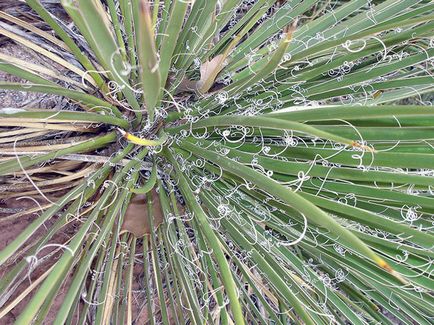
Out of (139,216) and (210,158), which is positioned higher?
(210,158)

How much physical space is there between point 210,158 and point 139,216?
0.82 ft

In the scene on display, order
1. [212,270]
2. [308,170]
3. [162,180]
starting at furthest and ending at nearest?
[162,180] → [212,270] → [308,170]

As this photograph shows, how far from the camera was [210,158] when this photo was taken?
0.62 m

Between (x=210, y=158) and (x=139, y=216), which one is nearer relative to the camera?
(x=210, y=158)

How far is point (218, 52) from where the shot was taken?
0.83 m

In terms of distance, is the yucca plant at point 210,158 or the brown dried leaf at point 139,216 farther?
the brown dried leaf at point 139,216

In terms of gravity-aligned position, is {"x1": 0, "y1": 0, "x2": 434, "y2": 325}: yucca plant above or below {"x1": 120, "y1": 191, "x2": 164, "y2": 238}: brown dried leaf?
above

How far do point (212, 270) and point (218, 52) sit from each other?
0.38 metres

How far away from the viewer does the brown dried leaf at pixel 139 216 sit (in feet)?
2.63

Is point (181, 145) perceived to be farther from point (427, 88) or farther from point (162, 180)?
point (427, 88)

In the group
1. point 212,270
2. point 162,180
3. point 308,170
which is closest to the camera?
point 308,170

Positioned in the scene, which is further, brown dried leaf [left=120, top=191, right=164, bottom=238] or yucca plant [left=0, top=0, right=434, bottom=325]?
brown dried leaf [left=120, top=191, right=164, bottom=238]

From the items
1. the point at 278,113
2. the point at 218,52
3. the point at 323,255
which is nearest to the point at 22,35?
the point at 218,52

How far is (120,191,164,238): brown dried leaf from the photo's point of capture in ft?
2.63
